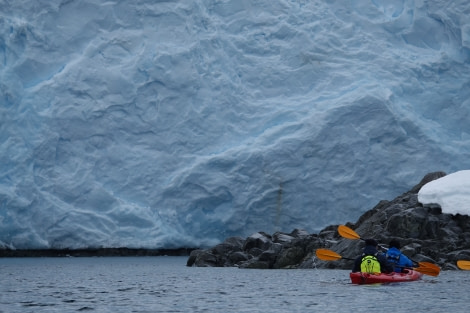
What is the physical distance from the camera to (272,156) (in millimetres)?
23125

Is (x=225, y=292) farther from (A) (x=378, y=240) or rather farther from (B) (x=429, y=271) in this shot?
(A) (x=378, y=240)

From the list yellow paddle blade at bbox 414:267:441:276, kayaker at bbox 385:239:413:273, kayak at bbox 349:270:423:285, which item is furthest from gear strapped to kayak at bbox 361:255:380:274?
yellow paddle blade at bbox 414:267:441:276

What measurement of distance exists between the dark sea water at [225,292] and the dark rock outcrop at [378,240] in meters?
0.93

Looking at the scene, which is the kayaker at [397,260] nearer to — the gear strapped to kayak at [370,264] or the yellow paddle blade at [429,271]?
the yellow paddle blade at [429,271]

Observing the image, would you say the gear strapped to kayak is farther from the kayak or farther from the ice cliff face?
the ice cliff face

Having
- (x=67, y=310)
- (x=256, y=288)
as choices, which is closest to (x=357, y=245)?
(x=256, y=288)

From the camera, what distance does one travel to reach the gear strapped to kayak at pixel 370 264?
43.9 ft

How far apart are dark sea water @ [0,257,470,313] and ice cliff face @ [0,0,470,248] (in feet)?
15.2

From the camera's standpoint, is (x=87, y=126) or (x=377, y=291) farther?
(x=87, y=126)

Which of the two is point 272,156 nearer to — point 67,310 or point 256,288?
point 256,288

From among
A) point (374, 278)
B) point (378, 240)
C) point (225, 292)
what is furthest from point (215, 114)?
point (225, 292)

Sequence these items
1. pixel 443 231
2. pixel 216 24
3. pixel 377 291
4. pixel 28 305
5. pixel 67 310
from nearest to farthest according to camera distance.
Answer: pixel 67 310 → pixel 28 305 → pixel 377 291 → pixel 443 231 → pixel 216 24

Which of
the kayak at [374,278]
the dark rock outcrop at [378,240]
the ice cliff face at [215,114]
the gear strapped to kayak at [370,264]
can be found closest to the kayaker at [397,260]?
the kayak at [374,278]

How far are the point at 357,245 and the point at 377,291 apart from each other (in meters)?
5.55
